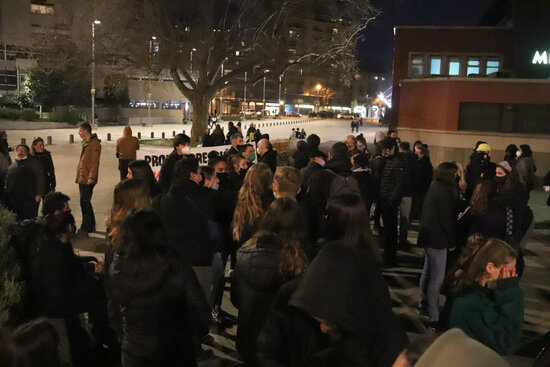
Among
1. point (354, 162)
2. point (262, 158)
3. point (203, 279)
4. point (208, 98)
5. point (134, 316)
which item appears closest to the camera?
point (134, 316)

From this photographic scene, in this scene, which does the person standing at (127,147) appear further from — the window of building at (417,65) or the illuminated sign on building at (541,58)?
the window of building at (417,65)

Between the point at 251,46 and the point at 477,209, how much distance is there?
22754 mm

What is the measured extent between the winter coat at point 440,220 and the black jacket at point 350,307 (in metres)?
3.23

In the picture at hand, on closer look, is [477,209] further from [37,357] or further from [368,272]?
[37,357]

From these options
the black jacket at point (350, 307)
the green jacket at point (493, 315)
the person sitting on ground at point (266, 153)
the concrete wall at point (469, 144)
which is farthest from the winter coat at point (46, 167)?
the concrete wall at point (469, 144)

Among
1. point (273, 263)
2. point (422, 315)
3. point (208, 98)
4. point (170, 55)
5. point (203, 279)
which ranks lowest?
point (422, 315)

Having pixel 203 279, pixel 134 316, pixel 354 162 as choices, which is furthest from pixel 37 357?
pixel 354 162

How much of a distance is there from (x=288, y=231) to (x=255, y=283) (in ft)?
1.34

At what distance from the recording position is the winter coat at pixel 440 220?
5.66m

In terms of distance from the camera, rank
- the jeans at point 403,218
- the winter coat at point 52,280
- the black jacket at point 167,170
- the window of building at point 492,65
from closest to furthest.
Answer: the winter coat at point 52,280
the black jacket at point 167,170
the jeans at point 403,218
the window of building at point 492,65

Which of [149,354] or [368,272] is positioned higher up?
[368,272]

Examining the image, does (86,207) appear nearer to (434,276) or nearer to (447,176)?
(434,276)

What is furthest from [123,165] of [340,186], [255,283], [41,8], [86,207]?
[41,8]

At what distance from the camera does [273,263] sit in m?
3.33
